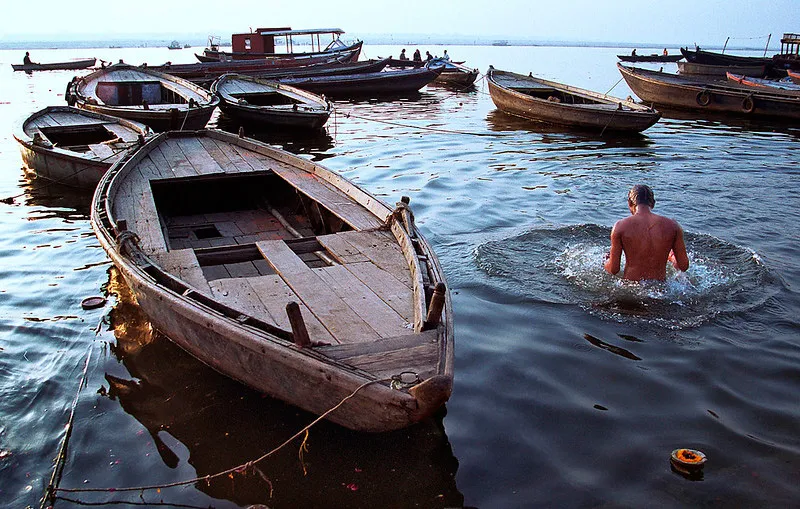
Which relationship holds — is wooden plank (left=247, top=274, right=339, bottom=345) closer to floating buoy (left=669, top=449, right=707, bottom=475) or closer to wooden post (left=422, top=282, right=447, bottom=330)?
wooden post (left=422, top=282, right=447, bottom=330)

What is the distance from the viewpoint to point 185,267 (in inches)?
215

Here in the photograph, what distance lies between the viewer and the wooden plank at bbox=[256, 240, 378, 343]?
4.38 meters

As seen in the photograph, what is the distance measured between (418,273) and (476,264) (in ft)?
9.73

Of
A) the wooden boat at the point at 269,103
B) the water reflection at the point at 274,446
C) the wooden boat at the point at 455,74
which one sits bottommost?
the water reflection at the point at 274,446

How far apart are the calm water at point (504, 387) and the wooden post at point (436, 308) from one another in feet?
3.16

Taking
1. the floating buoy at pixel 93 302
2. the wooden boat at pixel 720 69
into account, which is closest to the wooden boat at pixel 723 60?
the wooden boat at pixel 720 69

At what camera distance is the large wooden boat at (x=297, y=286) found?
12.6 ft

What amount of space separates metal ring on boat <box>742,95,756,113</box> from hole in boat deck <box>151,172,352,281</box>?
17230 millimetres

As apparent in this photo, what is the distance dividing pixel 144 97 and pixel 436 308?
59.7 ft

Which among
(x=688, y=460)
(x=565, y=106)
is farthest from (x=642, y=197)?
(x=565, y=106)

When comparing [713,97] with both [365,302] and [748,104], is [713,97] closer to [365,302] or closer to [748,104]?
[748,104]

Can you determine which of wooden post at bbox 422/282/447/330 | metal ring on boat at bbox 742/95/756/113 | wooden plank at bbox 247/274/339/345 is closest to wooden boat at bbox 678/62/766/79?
metal ring on boat at bbox 742/95/756/113

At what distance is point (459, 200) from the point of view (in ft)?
36.2

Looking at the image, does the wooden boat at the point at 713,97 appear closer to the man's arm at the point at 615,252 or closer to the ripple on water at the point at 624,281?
the ripple on water at the point at 624,281
